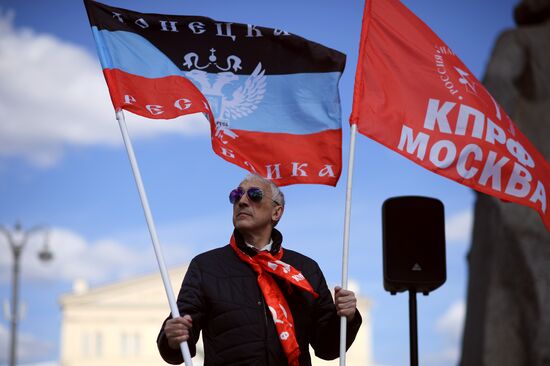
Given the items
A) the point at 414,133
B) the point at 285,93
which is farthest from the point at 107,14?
the point at 414,133

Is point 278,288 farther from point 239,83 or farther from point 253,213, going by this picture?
point 239,83

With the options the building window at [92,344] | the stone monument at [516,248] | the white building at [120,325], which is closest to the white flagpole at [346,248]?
the stone monument at [516,248]

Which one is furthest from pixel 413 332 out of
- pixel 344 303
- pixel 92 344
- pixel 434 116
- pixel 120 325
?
pixel 120 325

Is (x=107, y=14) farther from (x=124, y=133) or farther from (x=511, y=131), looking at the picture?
(x=511, y=131)

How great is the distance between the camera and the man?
3672 mm

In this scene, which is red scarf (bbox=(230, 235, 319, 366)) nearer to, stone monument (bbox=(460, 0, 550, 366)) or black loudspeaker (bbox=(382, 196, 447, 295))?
black loudspeaker (bbox=(382, 196, 447, 295))

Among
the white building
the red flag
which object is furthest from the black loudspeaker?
the white building

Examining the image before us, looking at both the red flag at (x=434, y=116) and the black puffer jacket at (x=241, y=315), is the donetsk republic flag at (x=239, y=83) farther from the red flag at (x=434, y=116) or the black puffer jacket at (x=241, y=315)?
the black puffer jacket at (x=241, y=315)

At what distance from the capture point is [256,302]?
12.3 feet

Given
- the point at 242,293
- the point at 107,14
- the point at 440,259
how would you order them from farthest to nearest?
the point at 440,259
the point at 107,14
the point at 242,293

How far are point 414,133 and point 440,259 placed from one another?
3.50ft

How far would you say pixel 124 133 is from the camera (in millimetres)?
3941

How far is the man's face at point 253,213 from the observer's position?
393 centimetres

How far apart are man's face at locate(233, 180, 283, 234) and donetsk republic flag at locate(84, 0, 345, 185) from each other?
50 cm
